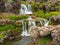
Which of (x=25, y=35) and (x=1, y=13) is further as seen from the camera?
(x=1, y=13)

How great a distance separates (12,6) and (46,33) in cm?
3059

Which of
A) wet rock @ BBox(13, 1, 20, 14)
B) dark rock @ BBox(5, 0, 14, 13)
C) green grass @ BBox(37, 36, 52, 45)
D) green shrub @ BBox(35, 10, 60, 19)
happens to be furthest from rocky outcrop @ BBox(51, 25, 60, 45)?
dark rock @ BBox(5, 0, 14, 13)

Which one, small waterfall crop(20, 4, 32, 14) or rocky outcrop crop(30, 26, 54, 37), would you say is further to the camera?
small waterfall crop(20, 4, 32, 14)

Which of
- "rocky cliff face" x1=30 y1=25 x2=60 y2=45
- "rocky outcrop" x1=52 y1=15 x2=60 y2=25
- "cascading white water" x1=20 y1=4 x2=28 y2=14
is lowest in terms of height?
"cascading white water" x1=20 y1=4 x2=28 y2=14

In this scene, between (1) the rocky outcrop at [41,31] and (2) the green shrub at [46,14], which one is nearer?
(1) the rocky outcrop at [41,31]

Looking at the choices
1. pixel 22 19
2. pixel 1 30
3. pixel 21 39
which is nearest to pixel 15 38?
pixel 21 39

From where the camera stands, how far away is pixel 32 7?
65.0 meters

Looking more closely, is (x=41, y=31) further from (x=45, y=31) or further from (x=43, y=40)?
(x=43, y=40)

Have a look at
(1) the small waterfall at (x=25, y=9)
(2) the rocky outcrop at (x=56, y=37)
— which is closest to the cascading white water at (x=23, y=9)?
(1) the small waterfall at (x=25, y=9)

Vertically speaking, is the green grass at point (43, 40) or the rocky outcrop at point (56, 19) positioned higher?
the green grass at point (43, 40)

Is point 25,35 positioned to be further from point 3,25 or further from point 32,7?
point 32,7

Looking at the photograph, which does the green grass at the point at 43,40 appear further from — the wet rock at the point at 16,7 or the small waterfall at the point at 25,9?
the small waterfall at the point at 25,9

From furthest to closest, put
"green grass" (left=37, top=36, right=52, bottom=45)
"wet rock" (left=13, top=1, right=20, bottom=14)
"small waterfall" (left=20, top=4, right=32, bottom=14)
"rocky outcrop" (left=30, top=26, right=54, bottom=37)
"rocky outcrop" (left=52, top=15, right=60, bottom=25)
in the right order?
"small waterfall" (left=20, top=4, right=32, bottom=14) < "wet rock" (left=13, top=1, right=20, bottom=14) < "rocky outcrop" (left=52, top=15, right=60, bottom=25) < "rocky outcrop" (left=30, top=26, right=54, bottom=37) < "green grass" (left=37, top=36, right=52, bottom=45)

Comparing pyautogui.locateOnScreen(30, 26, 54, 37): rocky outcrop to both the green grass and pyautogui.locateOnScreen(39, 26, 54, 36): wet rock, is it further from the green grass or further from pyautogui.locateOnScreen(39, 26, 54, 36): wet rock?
the green grass
